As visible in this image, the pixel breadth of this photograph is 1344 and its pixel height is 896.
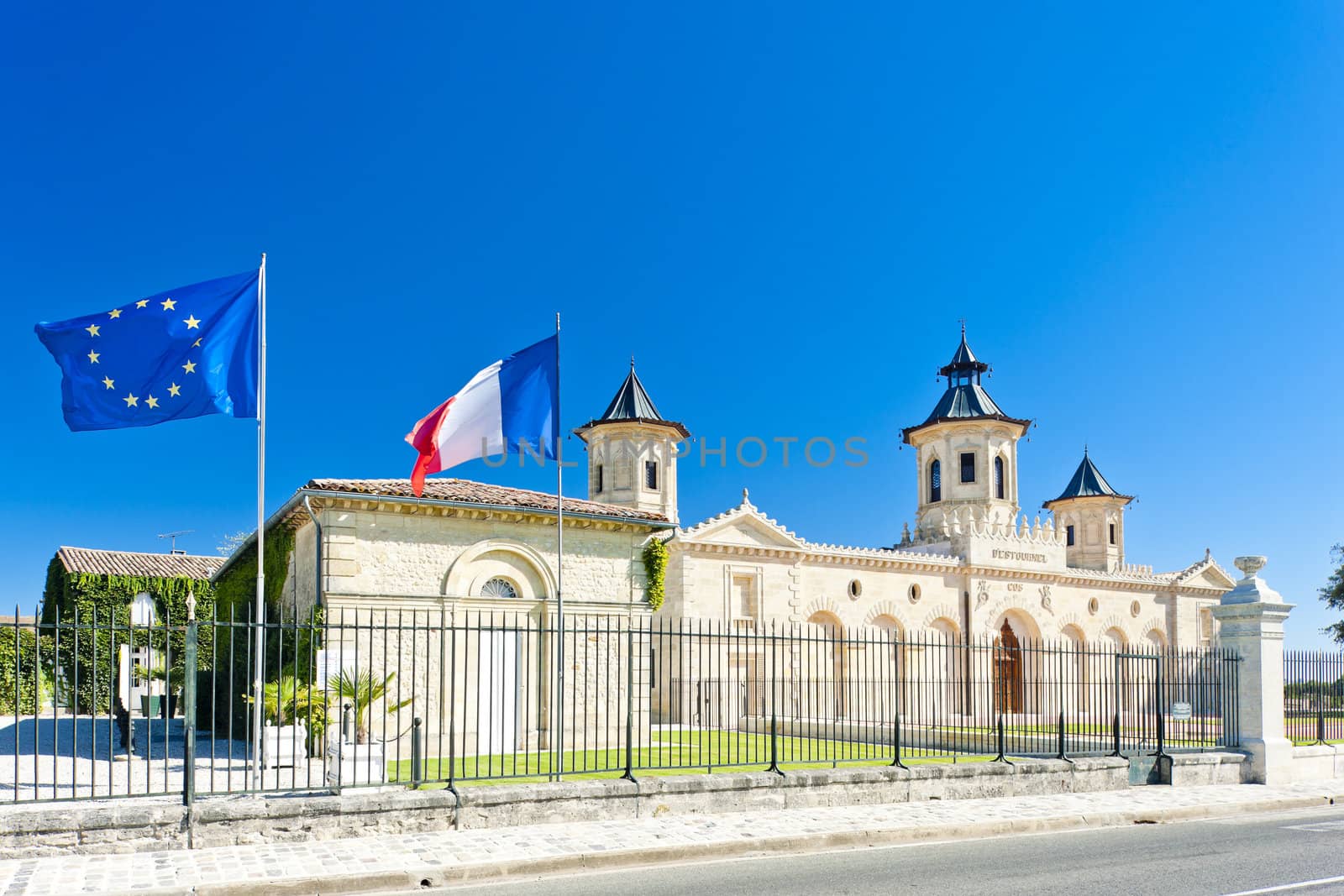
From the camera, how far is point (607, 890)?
8.98m

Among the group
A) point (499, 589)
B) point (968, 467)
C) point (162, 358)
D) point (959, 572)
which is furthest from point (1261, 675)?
point (968, 467)

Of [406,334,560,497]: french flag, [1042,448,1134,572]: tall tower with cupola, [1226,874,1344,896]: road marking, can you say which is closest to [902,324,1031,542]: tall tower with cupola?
[1042,448,1134,572]: tall tower with cupola

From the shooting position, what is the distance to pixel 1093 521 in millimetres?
55250

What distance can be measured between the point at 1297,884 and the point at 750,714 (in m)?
25.9

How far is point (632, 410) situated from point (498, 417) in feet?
81.9

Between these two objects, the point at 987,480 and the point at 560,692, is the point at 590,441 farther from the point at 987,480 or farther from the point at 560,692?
the point at 560,692

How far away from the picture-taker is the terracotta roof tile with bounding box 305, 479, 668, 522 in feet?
64.5

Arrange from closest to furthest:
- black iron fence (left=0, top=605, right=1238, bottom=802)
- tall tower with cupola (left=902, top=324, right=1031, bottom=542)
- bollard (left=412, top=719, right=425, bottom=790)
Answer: bollard (left=412, top=719, right=425, bottom=790) → black iron fence (left=0, top=605, right=1238, bottom=802) → tall tower with cupola (left=902, top=324, right=1031, bottom=542)

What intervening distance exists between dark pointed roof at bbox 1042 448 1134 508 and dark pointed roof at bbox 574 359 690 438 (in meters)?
24.5

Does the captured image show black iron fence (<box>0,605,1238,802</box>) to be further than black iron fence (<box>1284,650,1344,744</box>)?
No

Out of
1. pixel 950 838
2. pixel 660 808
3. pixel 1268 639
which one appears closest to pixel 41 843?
pixel 660 808

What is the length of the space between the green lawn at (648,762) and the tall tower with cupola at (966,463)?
22.6 metres

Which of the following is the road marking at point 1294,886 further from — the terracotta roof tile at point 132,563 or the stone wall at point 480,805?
the terracotta roof tile at point 132,563

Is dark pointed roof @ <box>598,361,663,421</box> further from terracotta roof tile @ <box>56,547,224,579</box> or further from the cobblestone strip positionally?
the cobblestone strip
